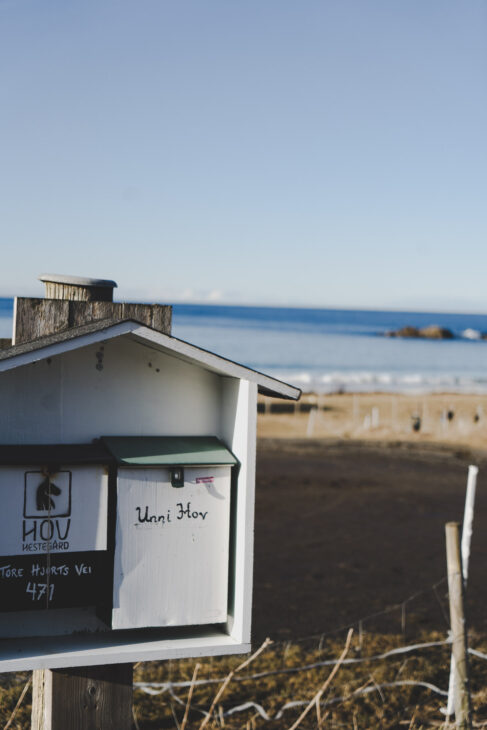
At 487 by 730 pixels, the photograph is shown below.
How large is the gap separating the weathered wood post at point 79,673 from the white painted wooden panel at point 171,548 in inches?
11.8

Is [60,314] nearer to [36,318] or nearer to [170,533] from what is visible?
[36,318]

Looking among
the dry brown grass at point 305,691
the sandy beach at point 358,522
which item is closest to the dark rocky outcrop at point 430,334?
the sandy beach at point 358,522

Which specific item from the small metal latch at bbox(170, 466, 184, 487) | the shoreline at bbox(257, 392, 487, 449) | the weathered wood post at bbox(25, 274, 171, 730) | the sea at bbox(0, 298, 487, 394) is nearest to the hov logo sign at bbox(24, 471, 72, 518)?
the small metal latch at bbox(170, 466, 184, 487)

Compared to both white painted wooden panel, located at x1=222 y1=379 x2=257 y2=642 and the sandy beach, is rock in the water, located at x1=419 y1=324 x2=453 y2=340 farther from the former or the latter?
white painted wooden panel, located at x1=222 y1=379 x2=257 y2=642

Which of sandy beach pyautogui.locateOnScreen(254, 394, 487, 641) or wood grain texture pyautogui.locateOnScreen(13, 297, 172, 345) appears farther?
sandy beach pyautogui.locateOnScreen(254, 394, 487, 641)

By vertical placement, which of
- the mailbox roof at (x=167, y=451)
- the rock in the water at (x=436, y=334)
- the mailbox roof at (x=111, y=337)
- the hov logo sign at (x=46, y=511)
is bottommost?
the hov logo sign at (x=46, y=511)

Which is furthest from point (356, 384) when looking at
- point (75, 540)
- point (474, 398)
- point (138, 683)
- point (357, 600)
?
point (75, 540)

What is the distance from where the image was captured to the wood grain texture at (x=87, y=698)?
2.85 m

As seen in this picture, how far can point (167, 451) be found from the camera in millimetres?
2859

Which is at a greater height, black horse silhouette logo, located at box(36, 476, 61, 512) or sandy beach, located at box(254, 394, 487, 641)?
black horse silhouette logo, located at box(36, 476, 61, 512)

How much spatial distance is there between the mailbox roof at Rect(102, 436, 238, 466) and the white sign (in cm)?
13

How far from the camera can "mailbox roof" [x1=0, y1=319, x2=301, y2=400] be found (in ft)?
8.41

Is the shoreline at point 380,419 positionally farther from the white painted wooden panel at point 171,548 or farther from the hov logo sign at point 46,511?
the hov logo sign at point 46,511

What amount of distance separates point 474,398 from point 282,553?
2312 centimetres
